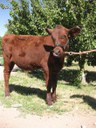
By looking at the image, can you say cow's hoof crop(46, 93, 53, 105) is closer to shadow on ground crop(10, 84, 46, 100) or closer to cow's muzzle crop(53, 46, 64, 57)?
shadow on ground crop(10, 84, 46, 100)

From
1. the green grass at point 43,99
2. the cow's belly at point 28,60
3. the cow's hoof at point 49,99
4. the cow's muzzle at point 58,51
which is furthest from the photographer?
the cow's belly at point 28,60

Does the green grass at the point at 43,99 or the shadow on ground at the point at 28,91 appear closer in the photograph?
the green grass at the point at 43,99

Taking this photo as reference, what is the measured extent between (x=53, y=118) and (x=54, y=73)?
1.61 metres

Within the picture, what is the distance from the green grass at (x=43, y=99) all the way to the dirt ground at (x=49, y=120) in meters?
0.32

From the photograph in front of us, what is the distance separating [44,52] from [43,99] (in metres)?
1.61

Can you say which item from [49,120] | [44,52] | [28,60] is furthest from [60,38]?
[49,120]

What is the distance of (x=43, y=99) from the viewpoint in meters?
9.60

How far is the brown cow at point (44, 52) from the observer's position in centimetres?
833

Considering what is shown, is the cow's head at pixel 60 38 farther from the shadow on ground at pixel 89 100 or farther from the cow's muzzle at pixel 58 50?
the shadow on ground at pixel 89 100

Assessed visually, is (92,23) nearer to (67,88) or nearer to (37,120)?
(67,88)

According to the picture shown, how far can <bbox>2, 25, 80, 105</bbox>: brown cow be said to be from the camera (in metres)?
8.33

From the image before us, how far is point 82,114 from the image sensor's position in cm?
816

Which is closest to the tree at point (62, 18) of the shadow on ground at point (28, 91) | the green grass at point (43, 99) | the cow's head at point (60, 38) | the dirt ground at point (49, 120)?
the green grass at point (43, 99)

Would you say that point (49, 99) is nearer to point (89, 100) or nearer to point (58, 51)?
point (89, 100)
